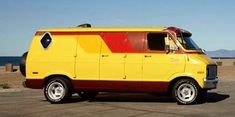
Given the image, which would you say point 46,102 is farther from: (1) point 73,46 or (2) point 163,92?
(2) point 163,92

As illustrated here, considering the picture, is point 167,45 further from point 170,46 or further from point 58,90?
point 58,90

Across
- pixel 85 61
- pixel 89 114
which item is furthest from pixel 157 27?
pixel 89 114

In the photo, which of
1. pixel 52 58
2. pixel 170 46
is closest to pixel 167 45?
pixel 170 46

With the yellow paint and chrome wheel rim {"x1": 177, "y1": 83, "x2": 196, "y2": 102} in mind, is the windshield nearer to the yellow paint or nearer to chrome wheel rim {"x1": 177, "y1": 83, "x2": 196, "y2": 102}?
the yellow paint

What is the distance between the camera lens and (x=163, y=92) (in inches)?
535

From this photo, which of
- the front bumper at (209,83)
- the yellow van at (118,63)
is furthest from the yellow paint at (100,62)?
the front bumper at (209,83)

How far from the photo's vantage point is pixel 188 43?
13.8 meters

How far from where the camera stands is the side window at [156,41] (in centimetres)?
1359

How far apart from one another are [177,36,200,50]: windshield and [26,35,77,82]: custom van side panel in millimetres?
3028

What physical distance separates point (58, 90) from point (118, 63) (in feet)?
6.57

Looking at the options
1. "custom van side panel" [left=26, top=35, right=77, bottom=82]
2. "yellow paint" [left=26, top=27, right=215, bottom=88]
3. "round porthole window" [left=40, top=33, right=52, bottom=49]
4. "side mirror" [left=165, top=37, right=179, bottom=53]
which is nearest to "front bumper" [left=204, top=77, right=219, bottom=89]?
"yellow paint" [left=26, top=27, right=215, bottom=88]

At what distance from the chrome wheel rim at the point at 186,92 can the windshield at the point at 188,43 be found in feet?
3.54

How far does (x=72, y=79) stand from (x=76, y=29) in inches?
57.1

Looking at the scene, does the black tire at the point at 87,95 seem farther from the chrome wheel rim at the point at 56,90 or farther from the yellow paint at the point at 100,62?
the yellow paint at the point at 100,62
